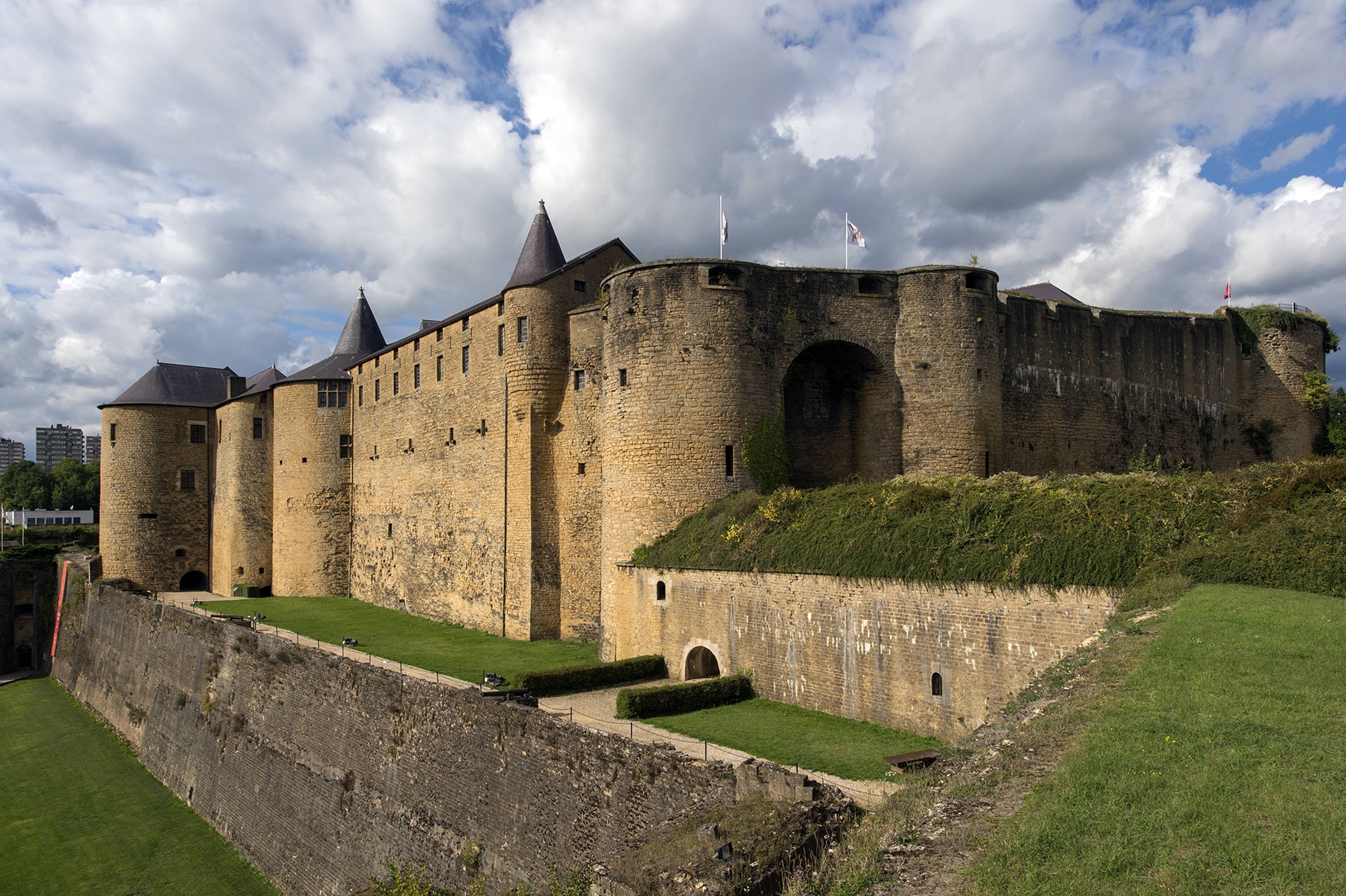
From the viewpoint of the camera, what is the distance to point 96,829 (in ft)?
65.3

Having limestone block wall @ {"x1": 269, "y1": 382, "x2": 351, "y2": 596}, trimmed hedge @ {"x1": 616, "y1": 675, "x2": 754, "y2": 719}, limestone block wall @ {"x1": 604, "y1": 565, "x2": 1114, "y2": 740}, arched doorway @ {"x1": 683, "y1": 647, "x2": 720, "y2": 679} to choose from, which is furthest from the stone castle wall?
trimmed hedge @ {"x1": 616, "y1": 675, "x2": 754, "y2": 719}

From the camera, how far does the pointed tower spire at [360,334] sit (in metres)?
44.5

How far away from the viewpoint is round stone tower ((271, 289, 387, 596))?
39.3m

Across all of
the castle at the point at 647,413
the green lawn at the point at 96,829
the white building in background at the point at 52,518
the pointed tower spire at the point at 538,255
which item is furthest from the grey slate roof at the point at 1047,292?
the white building in background at the point at 52,518

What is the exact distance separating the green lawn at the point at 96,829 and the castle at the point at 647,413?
9.99 meters

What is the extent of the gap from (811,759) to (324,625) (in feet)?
73.4

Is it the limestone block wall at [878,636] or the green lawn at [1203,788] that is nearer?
the green lawn at [1203,788]

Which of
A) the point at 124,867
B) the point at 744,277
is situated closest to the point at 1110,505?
the point at 744,277

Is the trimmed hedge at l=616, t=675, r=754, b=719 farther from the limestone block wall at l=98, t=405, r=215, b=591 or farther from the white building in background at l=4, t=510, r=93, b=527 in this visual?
the white building in background at l=4, t=510, r=93, b=527

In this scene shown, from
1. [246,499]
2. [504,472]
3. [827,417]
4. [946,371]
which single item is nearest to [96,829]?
[504,472]

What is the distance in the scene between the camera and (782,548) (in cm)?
1794

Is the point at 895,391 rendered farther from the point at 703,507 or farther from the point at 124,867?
the point at 124,867

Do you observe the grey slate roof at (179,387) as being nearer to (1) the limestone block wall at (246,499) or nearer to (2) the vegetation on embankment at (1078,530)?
(1) the limestone block wall at (246,499)

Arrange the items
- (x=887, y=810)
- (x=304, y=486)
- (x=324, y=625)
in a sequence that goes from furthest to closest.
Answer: (x=304, y=486)
(x=324, y=625)
(x=887, y=810)
